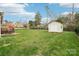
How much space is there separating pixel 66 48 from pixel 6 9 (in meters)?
0.46

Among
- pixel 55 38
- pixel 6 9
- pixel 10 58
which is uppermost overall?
pixel 6 9

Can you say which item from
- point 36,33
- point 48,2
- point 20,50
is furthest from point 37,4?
point 20,50

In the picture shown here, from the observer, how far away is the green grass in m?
1.02

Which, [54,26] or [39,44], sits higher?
[54,26]

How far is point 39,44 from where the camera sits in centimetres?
104

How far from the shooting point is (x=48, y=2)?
3.39ft

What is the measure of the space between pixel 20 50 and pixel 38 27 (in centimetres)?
19

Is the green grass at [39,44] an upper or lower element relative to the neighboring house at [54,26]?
lower

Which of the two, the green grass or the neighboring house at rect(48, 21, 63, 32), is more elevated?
the neighboring house at rect(48, 21, 63, 32)

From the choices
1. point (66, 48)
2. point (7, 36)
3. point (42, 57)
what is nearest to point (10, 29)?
point (7, 36)

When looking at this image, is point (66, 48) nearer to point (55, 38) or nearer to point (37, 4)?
point (55, 38)

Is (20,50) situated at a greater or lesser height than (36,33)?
lesser

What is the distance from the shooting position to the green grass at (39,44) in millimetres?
1024

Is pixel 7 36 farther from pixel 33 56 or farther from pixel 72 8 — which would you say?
pixel 72 8
